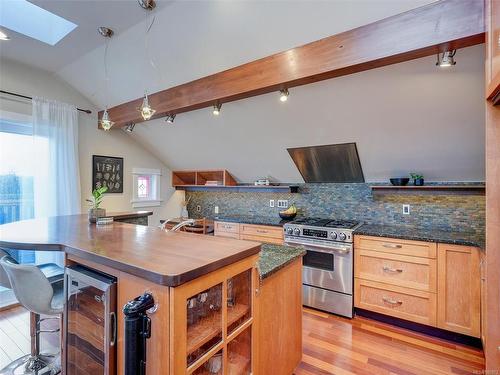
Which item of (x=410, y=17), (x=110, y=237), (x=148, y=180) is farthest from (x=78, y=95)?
(x=410, y=17)

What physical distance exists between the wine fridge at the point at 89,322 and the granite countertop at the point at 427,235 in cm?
239

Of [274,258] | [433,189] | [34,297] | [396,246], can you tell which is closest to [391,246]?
[396,246]

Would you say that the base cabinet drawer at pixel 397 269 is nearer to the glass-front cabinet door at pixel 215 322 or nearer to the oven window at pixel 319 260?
the oven window at pixel 319 260

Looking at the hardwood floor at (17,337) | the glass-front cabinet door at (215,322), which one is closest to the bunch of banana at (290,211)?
the glass-front cabinet door at (215,322)

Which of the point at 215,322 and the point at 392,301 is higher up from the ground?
the point at 215,322

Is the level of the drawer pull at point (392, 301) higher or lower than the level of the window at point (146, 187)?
lower

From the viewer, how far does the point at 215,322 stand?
3.76ft

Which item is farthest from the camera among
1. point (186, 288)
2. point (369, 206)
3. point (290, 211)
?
point (290, 211)

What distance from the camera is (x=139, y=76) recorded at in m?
2.99

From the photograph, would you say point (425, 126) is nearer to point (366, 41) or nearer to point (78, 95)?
point (366, 41)

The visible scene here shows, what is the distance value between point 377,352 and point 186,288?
6.78ft

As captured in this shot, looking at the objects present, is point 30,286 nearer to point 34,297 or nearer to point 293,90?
point 34,297

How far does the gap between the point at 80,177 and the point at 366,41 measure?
3852 mm

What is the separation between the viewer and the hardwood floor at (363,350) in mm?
1968
